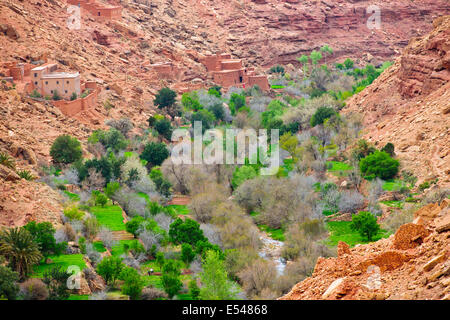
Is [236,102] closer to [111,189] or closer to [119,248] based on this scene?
[111,189]

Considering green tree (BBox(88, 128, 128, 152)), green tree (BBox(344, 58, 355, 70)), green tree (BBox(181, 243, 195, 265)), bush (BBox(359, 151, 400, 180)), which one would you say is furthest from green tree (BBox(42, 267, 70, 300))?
green tree (BBox(344, 58, 355, 70))

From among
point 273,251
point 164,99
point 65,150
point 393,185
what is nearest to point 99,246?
point 273,251

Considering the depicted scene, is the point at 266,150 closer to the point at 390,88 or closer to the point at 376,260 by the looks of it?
the point at 390,88

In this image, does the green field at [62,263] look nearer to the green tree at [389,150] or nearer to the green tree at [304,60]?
the green tree at [389,150]

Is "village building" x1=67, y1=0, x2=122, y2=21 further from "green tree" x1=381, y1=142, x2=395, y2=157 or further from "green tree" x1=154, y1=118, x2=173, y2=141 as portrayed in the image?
"green tree" x1=381, y1=142, x2=395, y2=157

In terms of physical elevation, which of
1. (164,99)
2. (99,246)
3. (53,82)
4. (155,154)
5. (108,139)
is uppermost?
(53,82)

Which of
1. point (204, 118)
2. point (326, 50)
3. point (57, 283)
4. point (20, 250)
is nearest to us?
point (57, 283)

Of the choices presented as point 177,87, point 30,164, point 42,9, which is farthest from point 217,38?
point 30,164
